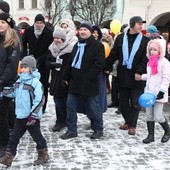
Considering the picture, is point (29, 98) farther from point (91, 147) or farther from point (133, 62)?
point (133, 62)

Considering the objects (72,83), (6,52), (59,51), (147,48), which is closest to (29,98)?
(6,52)

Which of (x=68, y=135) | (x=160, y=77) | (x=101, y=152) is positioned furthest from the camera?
(x=68, y=135)

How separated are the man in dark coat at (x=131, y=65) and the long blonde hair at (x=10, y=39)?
6.43 feet

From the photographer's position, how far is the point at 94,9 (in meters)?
36.9

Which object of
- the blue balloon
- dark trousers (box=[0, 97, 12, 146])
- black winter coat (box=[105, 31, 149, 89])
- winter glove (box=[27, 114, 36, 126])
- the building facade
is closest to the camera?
winter glove (box=[27, 114, 36, 126])

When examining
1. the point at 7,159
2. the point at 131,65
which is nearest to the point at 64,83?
the point at 131,65

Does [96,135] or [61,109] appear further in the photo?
[61,109]

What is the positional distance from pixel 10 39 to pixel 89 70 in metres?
1.41

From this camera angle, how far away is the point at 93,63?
5836mm

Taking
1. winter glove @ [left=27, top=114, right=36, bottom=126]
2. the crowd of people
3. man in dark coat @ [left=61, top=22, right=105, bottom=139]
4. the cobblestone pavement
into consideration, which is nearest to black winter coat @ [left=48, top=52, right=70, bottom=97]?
the crowd of people

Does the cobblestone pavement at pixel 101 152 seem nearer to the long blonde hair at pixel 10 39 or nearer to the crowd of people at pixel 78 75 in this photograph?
the crowd of people at pixel 78 75

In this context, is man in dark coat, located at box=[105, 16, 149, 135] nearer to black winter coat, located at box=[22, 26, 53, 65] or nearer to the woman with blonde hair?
black winter coat, located at box=[22, 26, 53, 65]

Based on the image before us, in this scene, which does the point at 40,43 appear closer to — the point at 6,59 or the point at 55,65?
the point at 55,65

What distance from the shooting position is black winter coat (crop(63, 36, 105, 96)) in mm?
5789
